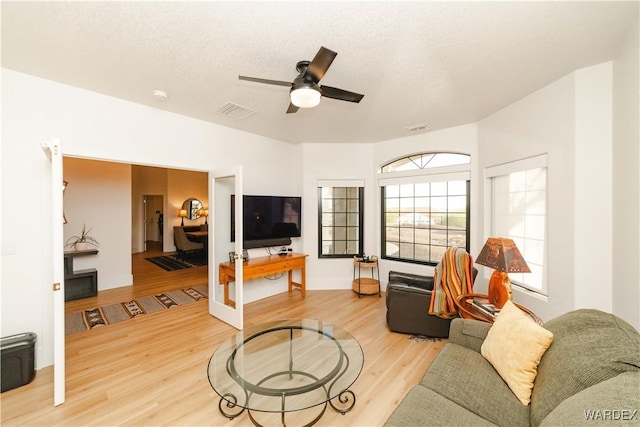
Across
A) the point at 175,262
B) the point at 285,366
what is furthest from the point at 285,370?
the point at 175,262

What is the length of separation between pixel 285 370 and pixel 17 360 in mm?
2293

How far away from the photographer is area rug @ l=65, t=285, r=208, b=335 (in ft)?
10.9

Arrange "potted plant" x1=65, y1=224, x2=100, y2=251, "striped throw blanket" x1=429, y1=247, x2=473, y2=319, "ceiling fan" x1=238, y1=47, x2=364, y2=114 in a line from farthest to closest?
"potted plant" x1=65, y1=224, x2=100, y2=251, "striped throw blanket" x1=429, y1=247, x2=473, y2=319, "ceiling fan" x1=238, y1=47, x2=364, y2=114

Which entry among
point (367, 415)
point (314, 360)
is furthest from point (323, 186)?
point (367, 415)

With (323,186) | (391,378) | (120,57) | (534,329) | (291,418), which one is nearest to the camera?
(534,329)

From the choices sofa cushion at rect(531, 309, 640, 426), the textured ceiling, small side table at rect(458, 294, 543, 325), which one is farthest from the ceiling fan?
small side table at rect(458, 294, 543, 325)

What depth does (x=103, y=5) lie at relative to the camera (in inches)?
60.9

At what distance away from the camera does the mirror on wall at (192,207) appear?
8.44 m

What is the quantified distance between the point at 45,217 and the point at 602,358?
420cm

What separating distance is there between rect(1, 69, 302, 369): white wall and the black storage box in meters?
0.20

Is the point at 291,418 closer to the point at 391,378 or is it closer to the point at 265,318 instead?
the point at 391,378

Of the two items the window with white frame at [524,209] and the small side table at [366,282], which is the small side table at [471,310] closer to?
the window with white frame at [524,209]

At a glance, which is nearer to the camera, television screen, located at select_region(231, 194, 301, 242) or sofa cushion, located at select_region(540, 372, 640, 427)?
sofa cushion, located at select_region(540, 372, 640, 427)

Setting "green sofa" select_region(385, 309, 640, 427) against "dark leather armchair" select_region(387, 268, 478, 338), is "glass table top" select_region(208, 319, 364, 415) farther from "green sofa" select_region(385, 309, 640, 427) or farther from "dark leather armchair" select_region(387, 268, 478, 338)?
"dark leather armchair" select_region(387, 268, 478, 338)
